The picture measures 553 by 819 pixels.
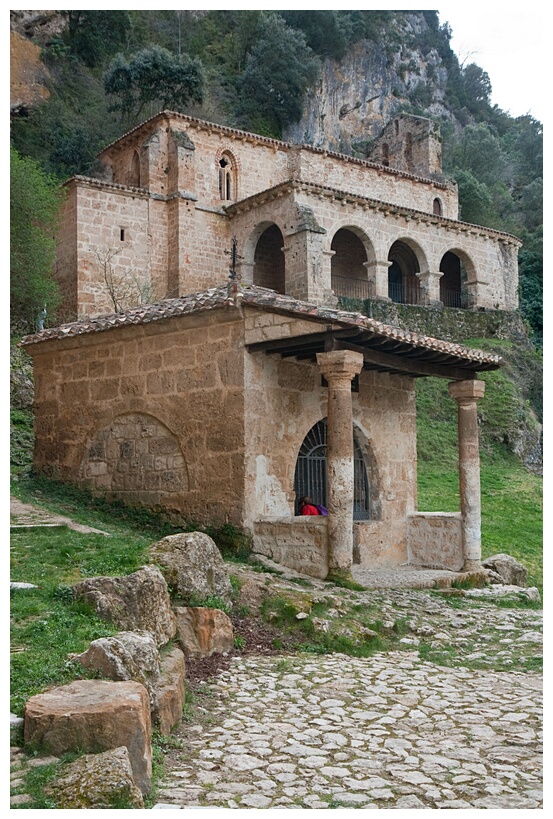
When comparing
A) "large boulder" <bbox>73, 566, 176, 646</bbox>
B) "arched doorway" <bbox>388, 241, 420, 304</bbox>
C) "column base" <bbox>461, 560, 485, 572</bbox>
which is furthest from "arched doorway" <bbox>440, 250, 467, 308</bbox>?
"large boulder" <bbox>73, 566, 176, 646</bbox>

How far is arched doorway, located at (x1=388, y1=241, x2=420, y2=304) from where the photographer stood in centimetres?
3462

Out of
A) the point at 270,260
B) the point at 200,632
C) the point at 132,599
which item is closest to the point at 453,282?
the point at 270,260

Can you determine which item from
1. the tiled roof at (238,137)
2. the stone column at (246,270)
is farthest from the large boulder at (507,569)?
the tiled roof at (238,137)

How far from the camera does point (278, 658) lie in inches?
302

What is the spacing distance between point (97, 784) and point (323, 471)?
877 cm

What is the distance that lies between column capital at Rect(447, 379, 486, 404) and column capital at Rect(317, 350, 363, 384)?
115 inches

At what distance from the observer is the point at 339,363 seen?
35.1 feet

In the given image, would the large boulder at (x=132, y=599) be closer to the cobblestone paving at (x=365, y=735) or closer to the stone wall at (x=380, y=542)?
the cobblestone paving at (x=365, y=735)

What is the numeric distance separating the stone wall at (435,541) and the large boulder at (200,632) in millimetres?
6256

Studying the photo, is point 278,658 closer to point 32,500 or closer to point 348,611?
point 348,611

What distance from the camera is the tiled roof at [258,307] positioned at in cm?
1059

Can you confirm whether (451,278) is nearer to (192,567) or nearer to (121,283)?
(121,283)

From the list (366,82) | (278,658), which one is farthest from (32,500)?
(366,82)

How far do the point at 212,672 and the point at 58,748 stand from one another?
2665 mm
